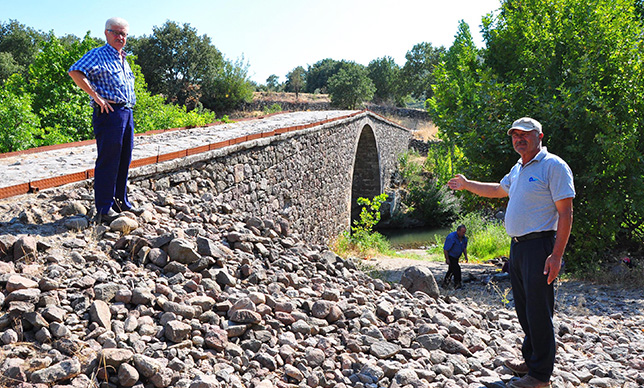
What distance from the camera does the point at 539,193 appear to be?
2.99 meters

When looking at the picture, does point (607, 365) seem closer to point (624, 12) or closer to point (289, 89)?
point (624, 12)

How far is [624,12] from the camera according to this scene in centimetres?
791

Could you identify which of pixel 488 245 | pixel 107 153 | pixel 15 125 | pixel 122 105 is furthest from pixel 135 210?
pixel 488 245

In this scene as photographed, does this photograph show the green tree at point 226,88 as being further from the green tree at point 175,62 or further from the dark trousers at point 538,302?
the dark trousers at point 538,302

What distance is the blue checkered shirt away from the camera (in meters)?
3.48

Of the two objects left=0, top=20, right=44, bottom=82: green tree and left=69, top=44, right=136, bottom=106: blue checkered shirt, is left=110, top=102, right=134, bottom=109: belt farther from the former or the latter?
left=0, top=20, right=44, bottom=82: green tree

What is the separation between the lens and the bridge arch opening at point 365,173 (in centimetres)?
2019

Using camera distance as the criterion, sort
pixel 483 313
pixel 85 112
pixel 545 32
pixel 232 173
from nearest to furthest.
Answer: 1. pixel 483 313
2. pixel 232 173
3. pixel 545 32
4. pixel 85 112

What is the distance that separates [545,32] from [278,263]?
6.41m

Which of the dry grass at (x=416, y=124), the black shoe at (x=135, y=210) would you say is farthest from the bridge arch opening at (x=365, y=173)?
the dry grass at (x=416, y=124)

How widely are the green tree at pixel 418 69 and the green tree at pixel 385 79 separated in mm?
852

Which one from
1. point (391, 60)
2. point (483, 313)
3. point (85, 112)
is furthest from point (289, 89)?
point (483, 313)

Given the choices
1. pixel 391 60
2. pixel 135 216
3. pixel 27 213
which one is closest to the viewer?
pixel 27 213

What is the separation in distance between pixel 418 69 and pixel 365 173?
31623 millimetres
